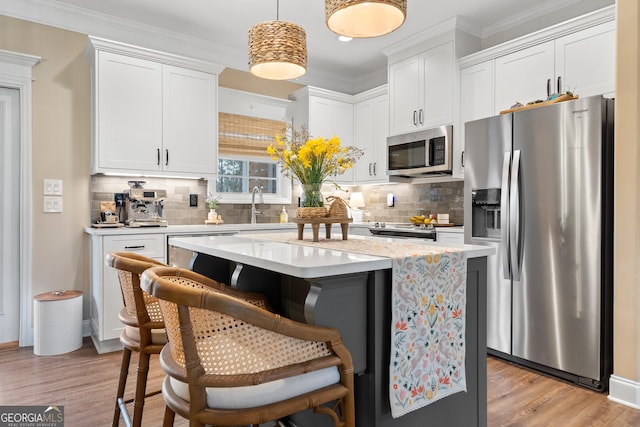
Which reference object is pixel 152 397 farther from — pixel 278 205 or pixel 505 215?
pixel 278 205

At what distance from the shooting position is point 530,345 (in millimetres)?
2848

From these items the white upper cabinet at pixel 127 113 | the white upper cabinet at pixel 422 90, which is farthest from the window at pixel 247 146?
the white upper cabinet at pixel 422 90

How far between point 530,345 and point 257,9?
357 centimetres

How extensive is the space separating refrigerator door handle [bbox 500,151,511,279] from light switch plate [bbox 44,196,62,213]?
12.1 ft

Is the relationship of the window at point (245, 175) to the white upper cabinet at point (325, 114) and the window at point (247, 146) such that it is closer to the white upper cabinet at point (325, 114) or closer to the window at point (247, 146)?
the window at point (247, 146)

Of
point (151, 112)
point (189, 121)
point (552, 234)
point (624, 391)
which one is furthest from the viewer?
point (189, 121)

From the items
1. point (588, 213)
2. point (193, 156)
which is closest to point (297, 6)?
point (193, 156)

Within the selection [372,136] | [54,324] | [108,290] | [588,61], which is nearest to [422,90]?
[372,136]

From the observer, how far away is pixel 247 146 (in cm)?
479

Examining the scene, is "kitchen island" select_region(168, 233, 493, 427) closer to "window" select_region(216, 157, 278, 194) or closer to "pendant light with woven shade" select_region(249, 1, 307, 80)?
"pendant light with woven shade" select_region(249, 1, 307, 80)

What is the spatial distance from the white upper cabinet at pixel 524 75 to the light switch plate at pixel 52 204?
13.2 feet

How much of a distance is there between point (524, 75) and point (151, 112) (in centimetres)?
333

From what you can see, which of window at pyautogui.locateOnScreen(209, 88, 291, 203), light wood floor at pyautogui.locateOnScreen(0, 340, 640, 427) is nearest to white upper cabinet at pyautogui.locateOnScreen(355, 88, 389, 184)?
window at pyautogui.locateOnScreen(209, 88, 291, 203)

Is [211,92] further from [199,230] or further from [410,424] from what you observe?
[410,424]
